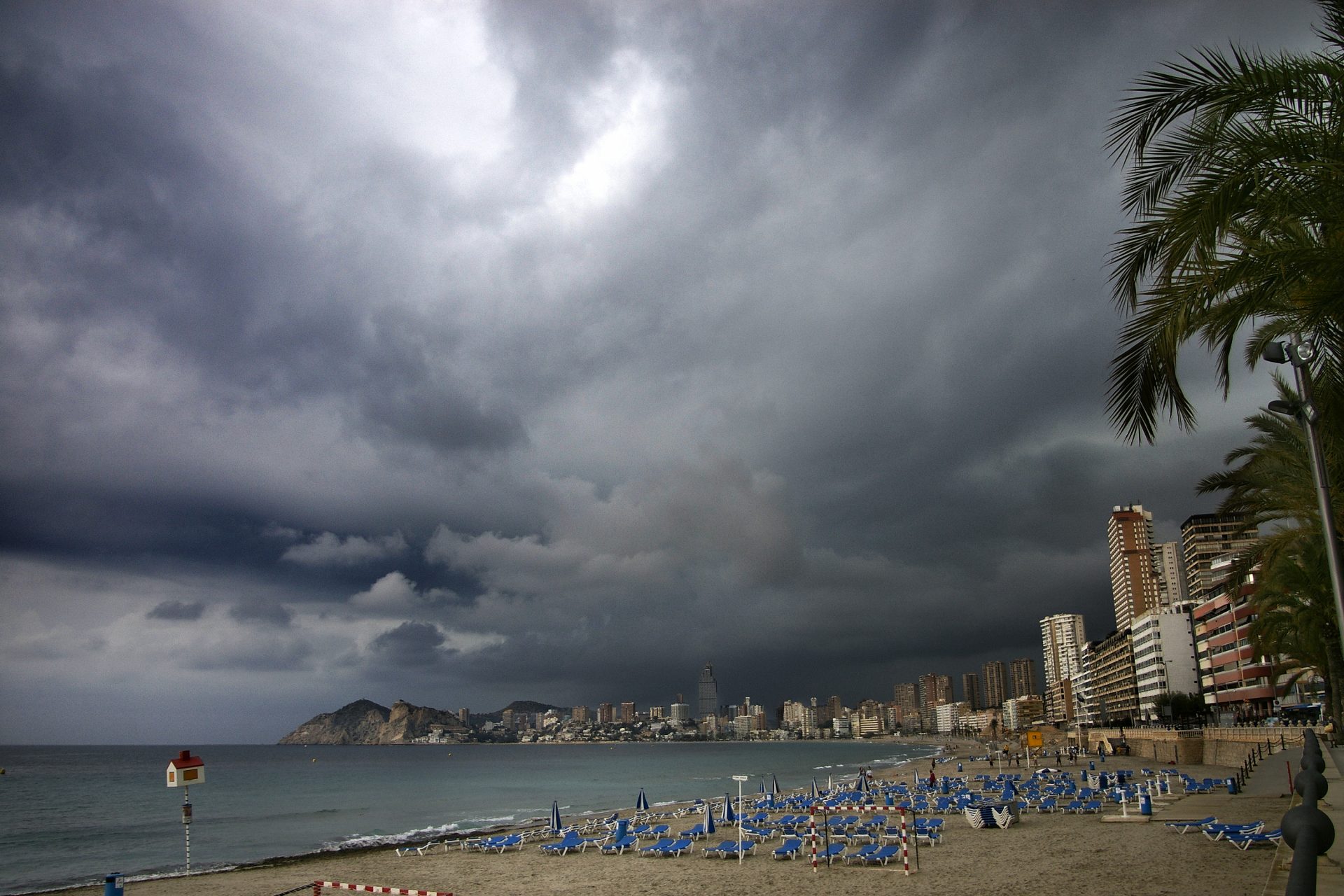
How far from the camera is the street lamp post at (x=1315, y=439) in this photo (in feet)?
23.1

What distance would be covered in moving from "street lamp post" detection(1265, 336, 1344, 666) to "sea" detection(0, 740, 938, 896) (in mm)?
31165

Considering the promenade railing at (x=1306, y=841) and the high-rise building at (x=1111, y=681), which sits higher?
the promenade railing at (x=1306, y=841)

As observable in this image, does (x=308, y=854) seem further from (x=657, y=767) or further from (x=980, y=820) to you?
(x=657, y=767)

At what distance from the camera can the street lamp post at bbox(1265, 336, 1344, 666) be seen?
704 centimetres

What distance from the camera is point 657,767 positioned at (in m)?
117

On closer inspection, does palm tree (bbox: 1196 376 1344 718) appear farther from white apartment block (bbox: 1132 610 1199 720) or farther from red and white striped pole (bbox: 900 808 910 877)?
white apartment block (bbox: 1132 610 1199 720)

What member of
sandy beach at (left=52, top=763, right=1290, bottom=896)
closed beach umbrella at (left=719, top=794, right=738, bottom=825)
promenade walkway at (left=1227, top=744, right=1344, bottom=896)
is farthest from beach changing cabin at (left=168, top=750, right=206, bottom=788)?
promenade walkway at (left=1227, top=744, right=1344, bottom=896)

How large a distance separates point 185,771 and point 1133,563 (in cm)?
16830

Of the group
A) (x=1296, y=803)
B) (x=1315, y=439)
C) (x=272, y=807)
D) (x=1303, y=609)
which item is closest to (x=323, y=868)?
(x=1296, y=803)

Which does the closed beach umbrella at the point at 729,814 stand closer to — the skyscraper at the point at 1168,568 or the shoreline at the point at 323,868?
the shoreline at the point at 323,868

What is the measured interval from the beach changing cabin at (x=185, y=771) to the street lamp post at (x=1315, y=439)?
18.6 meters

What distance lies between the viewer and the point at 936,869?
64.8ft

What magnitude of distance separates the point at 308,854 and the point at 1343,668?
36419 mm

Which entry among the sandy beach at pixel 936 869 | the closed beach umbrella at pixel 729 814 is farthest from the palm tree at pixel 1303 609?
the closed beach umbrella at pixel 729 814
